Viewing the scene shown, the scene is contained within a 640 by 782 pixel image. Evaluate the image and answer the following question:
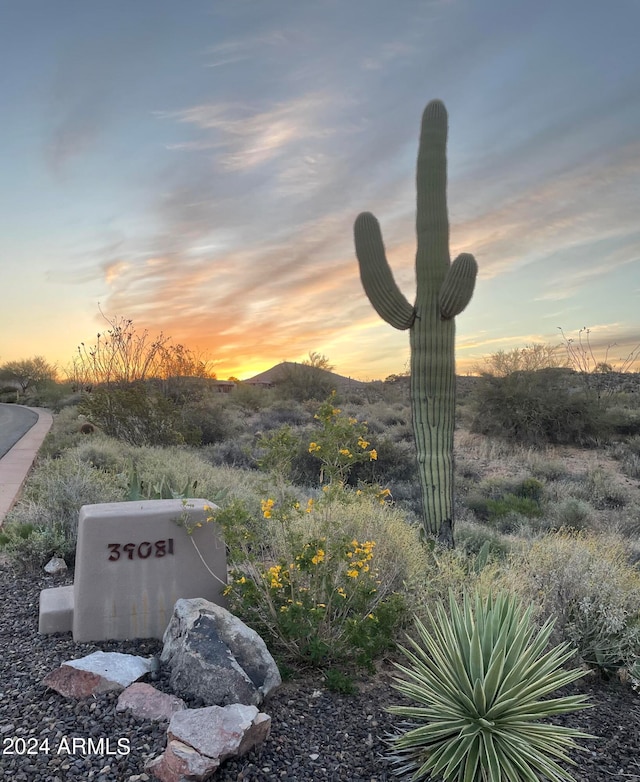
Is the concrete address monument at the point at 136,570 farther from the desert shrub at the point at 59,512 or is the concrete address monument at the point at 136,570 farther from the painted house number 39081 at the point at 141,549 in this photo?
the desert shrub at the point at 59,512

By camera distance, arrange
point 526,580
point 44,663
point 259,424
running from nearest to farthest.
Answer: point 44,663 < point 526,580 < point 259,424

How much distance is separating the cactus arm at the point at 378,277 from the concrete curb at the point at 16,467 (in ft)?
18.2

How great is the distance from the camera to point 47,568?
632cm

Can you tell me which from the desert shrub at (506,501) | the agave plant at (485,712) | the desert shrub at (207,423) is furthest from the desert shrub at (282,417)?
the agave plant at (485,712)

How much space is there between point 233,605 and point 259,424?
18505 mm

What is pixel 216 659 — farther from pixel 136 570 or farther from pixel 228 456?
pixel 228 456

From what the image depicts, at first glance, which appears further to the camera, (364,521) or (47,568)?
(47,568)

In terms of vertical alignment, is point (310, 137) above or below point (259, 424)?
above

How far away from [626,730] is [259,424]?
19725 millimetres

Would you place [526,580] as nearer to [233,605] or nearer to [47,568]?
[233,605]

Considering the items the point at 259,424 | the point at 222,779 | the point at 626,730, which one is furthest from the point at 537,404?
the point at 222,779

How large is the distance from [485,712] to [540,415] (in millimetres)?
17356

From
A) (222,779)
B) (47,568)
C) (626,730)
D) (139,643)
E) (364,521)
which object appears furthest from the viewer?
(47,568)

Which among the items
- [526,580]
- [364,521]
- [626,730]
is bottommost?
[626,730]
